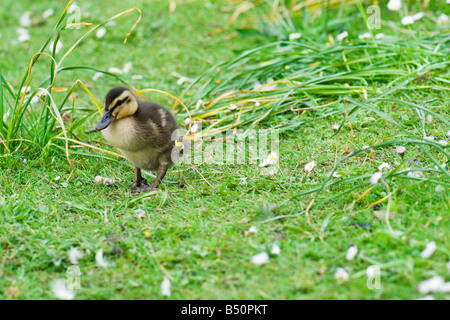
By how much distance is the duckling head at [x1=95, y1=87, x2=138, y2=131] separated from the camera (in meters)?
3.72

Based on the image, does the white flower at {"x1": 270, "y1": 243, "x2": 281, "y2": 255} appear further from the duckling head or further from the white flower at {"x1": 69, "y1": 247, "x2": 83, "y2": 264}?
the duckling head

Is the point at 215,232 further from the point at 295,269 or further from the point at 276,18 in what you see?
the point at 276,18

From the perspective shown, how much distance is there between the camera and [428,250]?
9.28 ft

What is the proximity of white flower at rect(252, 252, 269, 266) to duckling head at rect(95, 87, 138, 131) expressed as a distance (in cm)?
145

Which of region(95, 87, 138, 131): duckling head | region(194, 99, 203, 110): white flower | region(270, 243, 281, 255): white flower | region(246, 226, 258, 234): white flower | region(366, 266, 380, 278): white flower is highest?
region(194, 99, 203, 110): white flower

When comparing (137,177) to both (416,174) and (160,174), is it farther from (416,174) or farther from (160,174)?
(416,174)

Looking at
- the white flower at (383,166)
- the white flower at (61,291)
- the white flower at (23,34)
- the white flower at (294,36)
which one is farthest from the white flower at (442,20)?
the white flower at (23,34)

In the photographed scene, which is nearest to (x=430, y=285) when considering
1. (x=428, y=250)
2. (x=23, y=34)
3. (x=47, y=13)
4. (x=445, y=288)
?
(x=445, y=288)

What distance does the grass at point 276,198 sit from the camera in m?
2.93

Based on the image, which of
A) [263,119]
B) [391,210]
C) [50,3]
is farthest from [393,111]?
[50,3]

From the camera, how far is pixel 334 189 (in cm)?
368

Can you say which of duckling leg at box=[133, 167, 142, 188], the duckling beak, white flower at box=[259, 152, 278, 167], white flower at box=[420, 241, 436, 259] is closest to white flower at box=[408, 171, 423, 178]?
white flower at box=[420, 241, 436, 259]
